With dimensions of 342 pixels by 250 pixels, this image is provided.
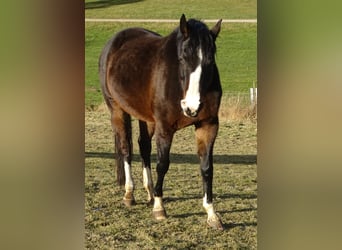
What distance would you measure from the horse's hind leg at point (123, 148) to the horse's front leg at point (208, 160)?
0.27 meters

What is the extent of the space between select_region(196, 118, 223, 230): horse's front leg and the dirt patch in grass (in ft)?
0.08

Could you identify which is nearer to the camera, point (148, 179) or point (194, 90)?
point (194, 90)

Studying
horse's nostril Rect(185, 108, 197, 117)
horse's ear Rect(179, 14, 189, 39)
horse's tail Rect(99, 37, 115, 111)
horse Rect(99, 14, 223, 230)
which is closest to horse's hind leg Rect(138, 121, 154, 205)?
horse Rect(99, 14, 223, 230)

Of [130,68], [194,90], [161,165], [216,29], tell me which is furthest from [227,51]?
[161,165]

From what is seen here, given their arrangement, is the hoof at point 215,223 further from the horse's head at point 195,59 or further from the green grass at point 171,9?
Result: the green grass at point 171,9

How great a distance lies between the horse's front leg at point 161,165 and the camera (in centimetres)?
198

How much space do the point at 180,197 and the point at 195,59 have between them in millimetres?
522

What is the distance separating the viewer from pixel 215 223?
2.01 metres

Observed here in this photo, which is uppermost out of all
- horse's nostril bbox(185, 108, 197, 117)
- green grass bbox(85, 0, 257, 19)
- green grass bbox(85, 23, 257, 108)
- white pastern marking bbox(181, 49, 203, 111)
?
green grass bbox(85, 0, 257, 19)

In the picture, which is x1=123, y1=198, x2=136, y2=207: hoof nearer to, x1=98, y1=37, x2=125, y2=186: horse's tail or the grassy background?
x1=98, y1=37, x2=125, y2=186: horse's tail

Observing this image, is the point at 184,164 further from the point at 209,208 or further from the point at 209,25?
the point at 209,25

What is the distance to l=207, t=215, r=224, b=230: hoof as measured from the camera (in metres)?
2.01
